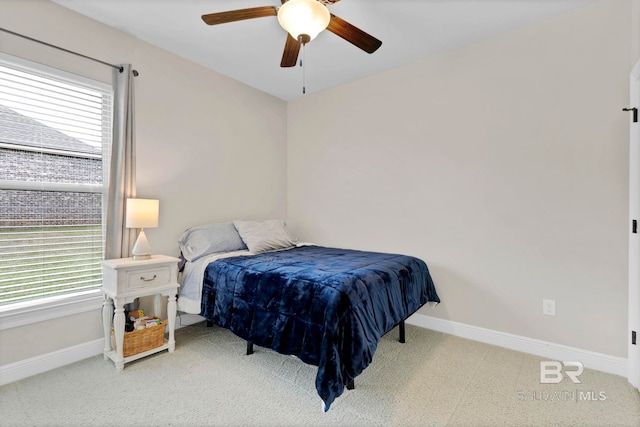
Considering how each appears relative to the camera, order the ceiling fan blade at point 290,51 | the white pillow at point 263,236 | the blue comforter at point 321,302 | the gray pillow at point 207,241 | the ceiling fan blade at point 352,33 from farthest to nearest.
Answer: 1. the white pillow at point 263,236
2. the gray pillow at point 207,241
3. the ceiling fan blade at point 290,51
4. the ceiling fan blade at point 352,33
5. the blue comforter at point 321,302

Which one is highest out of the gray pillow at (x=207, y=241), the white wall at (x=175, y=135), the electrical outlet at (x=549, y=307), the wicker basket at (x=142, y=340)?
the white wall at (x=175, y=135)

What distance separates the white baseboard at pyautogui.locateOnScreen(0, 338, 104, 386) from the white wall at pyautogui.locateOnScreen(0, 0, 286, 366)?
0.04 metres

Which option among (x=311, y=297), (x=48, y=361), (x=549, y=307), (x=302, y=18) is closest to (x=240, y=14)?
(x=302, y=18)

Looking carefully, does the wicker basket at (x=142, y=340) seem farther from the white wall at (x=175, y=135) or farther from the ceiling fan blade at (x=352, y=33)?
the ceiling fan blade at (x=352, y=33)

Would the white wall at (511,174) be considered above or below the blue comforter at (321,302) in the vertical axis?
above

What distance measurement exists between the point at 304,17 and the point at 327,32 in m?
1.03

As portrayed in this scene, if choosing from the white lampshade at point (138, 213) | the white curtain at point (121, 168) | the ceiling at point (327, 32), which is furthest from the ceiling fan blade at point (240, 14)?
the white lampshade at point (138, 213)

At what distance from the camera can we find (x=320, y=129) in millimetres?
3805

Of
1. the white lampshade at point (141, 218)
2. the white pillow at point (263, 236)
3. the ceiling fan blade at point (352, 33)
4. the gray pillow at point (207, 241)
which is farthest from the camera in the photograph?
the white pillow at point (263, 236)

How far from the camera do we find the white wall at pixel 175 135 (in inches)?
85.7

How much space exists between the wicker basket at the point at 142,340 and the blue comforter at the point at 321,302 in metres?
0.36

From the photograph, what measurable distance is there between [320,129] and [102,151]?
2.24 metres

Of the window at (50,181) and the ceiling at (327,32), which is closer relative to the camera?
the window at (50,181)

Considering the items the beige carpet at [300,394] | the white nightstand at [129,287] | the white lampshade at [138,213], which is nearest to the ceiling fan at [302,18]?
the white lampshade at [138,213]
